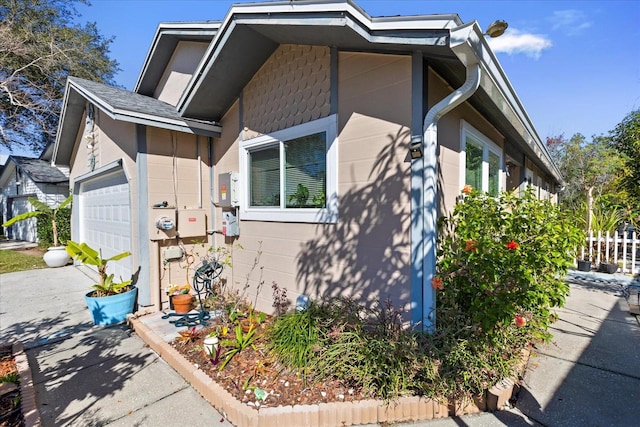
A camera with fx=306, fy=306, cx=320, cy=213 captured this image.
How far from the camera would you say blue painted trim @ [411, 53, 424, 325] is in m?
3.41

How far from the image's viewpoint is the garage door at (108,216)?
6594mm

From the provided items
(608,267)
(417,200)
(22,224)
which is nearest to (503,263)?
(417,200)

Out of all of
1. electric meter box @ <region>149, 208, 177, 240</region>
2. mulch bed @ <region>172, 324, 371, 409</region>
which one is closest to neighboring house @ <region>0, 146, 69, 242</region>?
electric meter box @ <region>149, 208, 177, 240</region>

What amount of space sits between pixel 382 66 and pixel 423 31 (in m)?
0.77


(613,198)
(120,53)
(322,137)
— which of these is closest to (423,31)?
(322,137)

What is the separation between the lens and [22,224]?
18.1 metres

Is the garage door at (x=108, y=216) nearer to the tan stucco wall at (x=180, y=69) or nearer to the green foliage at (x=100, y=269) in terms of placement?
the green foliage at (x=100, y=269)

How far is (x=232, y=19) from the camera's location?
416 centimetres

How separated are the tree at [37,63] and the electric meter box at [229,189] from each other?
53.2 ft

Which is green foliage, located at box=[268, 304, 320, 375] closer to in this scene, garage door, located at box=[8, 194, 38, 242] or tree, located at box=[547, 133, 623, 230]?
tree, located at box=[547, 133, 623, 230]

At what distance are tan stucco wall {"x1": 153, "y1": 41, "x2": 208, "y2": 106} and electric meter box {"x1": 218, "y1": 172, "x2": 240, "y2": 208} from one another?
2933 mm

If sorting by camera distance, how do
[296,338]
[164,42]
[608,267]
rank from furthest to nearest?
[608,267] → [164,42] → [296,338]

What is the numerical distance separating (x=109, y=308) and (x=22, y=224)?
18.9 m

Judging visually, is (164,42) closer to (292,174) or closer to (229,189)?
(229,189)
